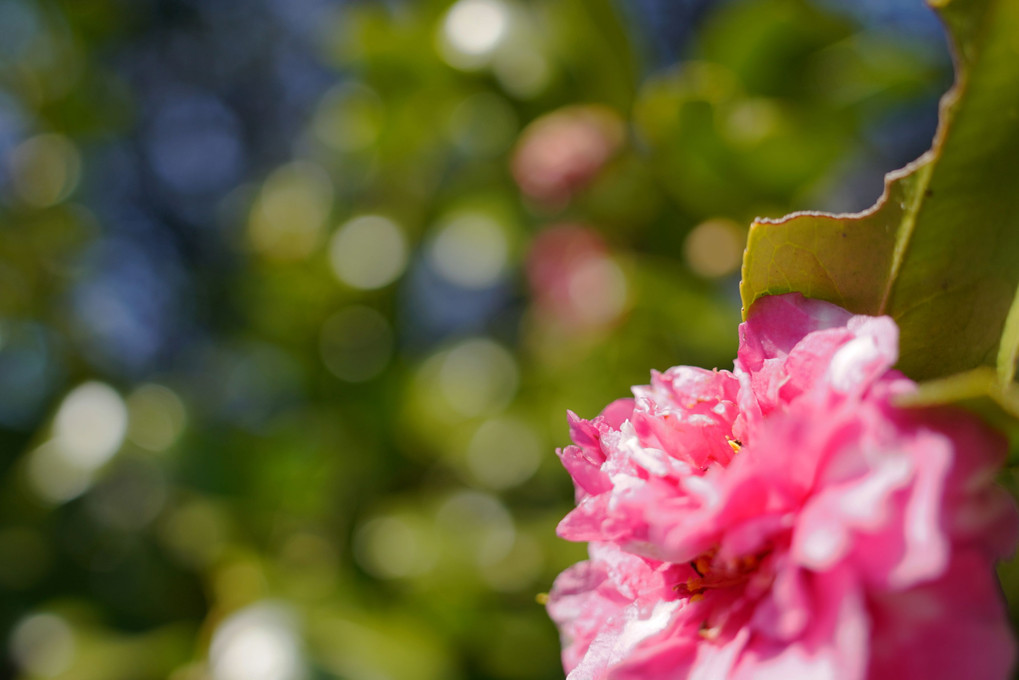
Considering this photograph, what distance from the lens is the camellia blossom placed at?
34 cm

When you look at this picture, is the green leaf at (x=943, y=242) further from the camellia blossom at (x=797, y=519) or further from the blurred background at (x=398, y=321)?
the blurred background at (x=398, y=321)

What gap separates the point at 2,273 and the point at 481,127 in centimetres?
130

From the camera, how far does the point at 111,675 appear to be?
1.40 m

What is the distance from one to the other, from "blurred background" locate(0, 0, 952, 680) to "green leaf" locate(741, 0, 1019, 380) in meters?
0.69

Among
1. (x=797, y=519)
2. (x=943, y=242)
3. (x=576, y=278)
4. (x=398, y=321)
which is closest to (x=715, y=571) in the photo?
(x=797, y=519)

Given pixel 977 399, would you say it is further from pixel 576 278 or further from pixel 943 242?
pixel 576 278

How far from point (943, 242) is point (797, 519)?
19 centimetres

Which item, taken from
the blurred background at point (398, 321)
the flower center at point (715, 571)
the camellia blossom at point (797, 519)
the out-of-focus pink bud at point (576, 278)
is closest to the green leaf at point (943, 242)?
the camellia blossom at point (797, 519)

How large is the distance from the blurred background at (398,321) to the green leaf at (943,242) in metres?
0.69

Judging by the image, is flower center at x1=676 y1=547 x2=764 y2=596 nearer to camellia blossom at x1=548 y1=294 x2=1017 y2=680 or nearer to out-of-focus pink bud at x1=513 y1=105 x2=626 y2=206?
camellia blossom at x1=548 y1=294 x2=1017 y2=680

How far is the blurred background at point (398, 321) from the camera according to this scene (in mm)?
1275

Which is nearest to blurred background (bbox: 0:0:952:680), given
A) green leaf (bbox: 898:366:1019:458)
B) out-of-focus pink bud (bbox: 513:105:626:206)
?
out-of-focus pink bud (bbox: 513:105:626:206)

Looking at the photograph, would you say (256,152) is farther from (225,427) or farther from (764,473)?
(764,473)

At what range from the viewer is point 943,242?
474 millimetres
